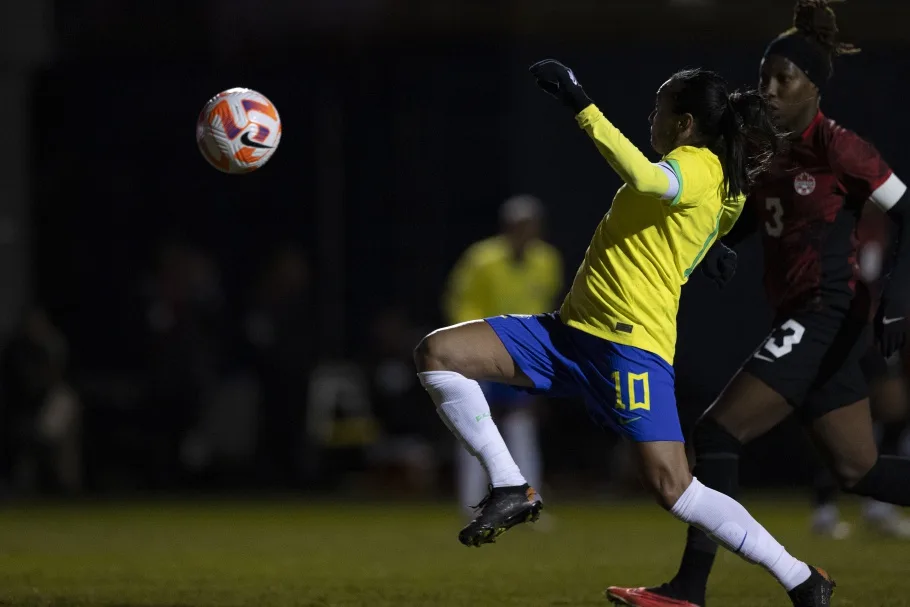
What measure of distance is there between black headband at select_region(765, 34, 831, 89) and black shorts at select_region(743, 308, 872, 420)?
1.07 m

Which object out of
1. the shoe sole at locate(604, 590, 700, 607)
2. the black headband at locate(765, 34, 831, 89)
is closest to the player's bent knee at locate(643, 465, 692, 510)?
the shoe sole at locate(604, 590, 700, 607)

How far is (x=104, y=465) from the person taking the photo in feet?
51.9

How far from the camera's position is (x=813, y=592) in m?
6.10

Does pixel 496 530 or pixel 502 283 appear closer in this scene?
pixel 496 530

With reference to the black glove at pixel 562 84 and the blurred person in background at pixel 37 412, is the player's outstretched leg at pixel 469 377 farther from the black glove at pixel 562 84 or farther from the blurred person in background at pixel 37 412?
the blurred person in background at pixel 37 412

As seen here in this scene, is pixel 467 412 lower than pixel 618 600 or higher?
higher

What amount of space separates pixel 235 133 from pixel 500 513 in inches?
86.2

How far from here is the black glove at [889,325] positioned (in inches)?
273

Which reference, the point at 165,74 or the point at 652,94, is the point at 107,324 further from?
the point at 652,94

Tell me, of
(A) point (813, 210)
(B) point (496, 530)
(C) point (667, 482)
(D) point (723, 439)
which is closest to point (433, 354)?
(B) point (496, 530)

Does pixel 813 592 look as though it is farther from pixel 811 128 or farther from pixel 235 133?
pixel 235 133

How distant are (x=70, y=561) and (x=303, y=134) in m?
9.20

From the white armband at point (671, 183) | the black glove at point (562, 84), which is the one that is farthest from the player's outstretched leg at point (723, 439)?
the black glove at point (562, 84)

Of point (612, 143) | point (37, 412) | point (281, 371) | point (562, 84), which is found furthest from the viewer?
point (281, 371)
